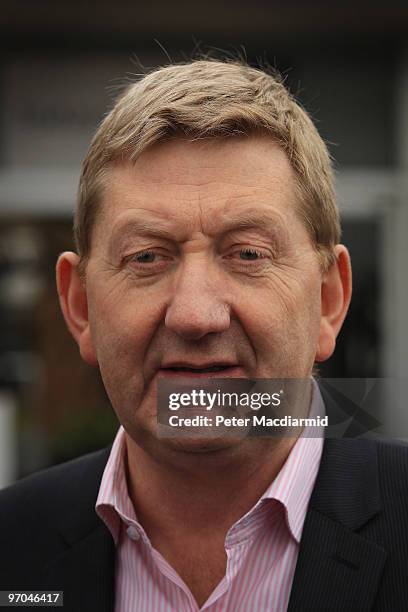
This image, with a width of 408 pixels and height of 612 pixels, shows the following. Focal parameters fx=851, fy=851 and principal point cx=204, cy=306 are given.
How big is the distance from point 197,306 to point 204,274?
0.07 metres

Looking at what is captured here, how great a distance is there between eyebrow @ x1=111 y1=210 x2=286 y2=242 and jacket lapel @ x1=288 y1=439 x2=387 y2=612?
18.2 inches

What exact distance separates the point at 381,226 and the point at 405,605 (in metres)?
4.30

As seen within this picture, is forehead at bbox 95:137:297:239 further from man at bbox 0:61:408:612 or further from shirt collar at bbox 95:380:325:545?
shirt collar at bbox 95:380:325:545

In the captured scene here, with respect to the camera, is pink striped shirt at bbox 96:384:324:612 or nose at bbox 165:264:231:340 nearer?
nose at bbox 165:264:231:340

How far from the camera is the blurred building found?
5.43 meters

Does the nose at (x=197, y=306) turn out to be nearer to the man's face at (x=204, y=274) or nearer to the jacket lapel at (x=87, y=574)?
the man's face at (x=204, y=274)

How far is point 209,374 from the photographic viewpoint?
4.61 feet

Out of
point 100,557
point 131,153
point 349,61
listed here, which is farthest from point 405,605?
point 349,61

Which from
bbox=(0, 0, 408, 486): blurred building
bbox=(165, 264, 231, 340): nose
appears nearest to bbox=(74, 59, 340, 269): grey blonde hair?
bbox=(165, 264, 231, 340): nose

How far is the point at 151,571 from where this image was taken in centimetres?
160

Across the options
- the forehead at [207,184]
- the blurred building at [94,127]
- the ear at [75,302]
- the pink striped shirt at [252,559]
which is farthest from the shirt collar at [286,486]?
the blurred building at [94,127]

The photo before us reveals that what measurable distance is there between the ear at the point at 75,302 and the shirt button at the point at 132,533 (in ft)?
1.08

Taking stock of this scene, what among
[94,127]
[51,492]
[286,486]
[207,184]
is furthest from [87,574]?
→ [94,127]

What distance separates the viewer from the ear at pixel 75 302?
1668 mm
